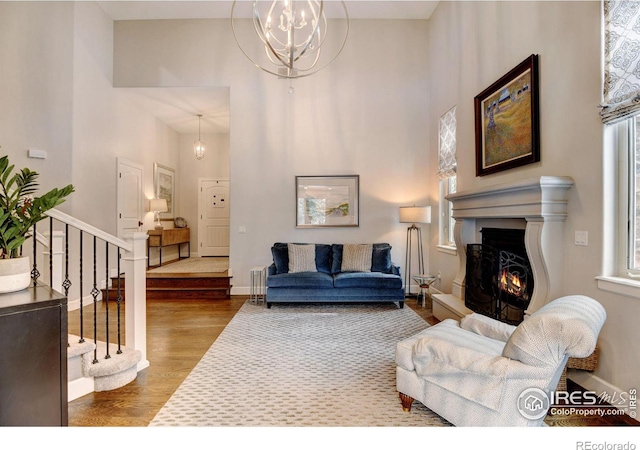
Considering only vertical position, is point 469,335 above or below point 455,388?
above

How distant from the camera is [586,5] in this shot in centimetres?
230

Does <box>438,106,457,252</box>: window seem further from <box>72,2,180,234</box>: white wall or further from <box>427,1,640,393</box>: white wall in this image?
<box>72,2,180,234</box>: white wall

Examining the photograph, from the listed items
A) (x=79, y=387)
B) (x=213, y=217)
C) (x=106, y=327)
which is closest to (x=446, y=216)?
(x=106, y=327)

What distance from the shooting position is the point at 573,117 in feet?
7.97

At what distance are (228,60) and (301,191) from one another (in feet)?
8.13

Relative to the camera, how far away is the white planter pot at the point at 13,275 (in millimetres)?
1549

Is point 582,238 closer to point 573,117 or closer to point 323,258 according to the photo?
point 573,117

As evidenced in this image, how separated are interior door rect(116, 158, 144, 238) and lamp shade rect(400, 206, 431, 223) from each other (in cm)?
474

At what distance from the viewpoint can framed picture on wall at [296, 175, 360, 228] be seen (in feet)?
17.5

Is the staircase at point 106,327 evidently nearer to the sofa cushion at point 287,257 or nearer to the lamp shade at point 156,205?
the sofa cushion at point 287,257

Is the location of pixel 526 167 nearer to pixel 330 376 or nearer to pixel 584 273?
pixel 584 273

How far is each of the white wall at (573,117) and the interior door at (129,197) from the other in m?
5.69
